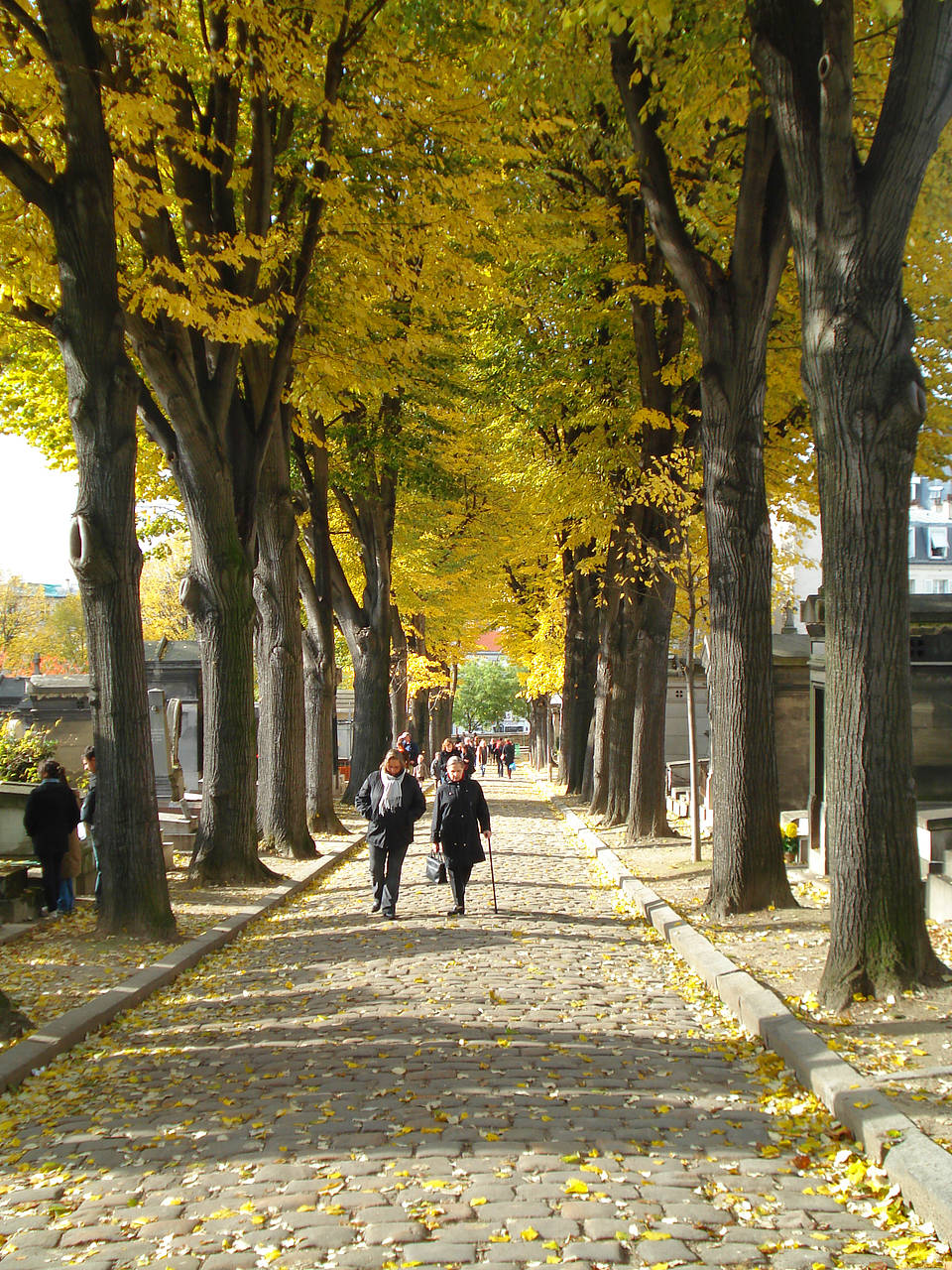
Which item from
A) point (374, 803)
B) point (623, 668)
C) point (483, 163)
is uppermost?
point (483, 163)

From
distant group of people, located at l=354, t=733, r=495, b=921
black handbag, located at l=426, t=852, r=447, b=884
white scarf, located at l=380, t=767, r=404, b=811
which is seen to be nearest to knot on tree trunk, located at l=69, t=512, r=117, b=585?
distant group of people, located at l=354, t=733, r=495, b=921

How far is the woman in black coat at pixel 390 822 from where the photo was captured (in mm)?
12317

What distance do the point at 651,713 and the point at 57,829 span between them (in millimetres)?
8616

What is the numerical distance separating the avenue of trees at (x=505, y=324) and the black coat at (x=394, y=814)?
7.32ft

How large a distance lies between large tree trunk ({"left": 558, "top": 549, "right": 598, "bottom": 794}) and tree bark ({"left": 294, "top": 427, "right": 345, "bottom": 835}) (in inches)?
388

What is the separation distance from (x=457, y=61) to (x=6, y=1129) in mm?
12153

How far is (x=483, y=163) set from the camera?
14.8 m

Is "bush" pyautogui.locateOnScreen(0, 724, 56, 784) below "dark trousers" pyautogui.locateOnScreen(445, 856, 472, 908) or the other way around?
the other way around

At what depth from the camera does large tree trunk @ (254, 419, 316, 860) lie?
1673 cm

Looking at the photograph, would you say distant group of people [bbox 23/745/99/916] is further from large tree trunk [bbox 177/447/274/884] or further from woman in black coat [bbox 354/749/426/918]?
woman in black coat [bbox 354/749/426/918]

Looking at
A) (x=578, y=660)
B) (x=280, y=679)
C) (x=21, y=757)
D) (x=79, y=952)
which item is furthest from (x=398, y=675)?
(x=79, y=952)

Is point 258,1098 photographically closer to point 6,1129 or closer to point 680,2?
point 6,1129

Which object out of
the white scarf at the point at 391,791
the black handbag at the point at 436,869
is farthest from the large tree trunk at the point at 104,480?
the black handbag at the point at 436,869

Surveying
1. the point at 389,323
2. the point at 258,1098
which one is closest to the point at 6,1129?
the point at 258,1098
